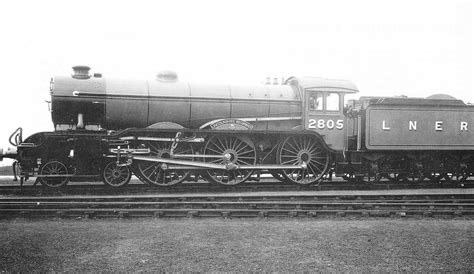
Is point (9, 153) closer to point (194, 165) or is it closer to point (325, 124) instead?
point (194, 165)

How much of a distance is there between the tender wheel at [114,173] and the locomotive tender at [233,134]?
3 cm

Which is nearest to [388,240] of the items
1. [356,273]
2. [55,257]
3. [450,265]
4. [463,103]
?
[450,265]

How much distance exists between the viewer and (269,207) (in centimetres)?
872

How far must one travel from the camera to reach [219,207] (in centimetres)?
872

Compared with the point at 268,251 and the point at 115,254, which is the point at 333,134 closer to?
the point at 268,251

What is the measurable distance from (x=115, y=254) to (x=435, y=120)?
1102cm

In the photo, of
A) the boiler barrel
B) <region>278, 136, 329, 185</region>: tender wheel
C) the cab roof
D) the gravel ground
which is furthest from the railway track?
the cab roof

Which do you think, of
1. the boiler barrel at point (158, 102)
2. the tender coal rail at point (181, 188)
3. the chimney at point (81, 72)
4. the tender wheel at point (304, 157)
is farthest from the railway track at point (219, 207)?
the chimney at point (81, 72)

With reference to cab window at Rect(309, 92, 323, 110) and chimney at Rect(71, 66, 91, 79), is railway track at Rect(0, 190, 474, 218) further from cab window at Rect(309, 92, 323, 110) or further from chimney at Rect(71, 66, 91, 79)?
cab window at Rect(309, 92, 323, 110)

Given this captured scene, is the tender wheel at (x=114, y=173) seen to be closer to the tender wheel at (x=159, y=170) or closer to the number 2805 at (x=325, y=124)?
the tender wheel at (x=159, y=170)

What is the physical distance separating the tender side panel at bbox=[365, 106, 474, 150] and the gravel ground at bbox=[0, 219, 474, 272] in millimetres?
5180

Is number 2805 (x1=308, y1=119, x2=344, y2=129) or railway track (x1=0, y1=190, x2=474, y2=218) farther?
number 2805 (x1=308, y1=119, x2=344, y2=129)

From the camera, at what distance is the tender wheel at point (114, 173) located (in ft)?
36.3

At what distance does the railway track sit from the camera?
8.16m
